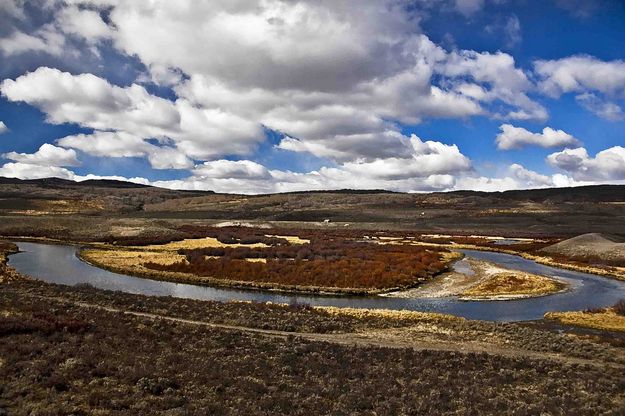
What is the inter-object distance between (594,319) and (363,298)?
1958 centimetres

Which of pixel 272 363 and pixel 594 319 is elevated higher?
pixel 272 363

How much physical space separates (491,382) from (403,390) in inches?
174

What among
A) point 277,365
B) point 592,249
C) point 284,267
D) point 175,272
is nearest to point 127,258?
point 175,272

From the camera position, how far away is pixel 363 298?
162 ft

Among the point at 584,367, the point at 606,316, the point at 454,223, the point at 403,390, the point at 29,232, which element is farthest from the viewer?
the point at 454,223

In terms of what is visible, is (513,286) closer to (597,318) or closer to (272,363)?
(597,318)

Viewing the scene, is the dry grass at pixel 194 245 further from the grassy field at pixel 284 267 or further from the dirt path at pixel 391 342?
the dirt path at pixel 391 342

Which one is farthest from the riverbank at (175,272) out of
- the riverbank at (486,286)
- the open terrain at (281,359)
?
the open terrain at (281,359)

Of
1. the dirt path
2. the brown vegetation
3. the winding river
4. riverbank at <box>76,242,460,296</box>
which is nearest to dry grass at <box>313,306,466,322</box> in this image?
the dirt path

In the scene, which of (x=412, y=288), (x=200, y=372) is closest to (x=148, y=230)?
(x=412, y=288)

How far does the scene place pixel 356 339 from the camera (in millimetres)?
28344

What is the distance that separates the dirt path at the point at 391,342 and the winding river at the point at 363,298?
12911 mm

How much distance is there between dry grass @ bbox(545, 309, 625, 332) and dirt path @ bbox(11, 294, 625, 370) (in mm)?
11896

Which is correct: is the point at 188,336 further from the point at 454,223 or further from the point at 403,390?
the point at 454,223
